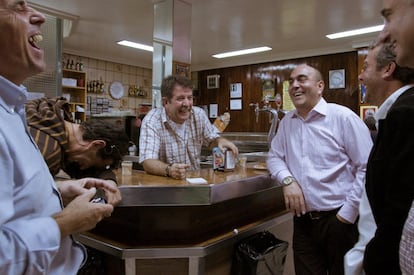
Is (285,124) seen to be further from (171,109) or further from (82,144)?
(82,144)

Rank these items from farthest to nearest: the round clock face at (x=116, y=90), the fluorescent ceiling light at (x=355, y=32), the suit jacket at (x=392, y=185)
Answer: the round clock face at (x=116, y=90) < the fluorescent ceiling light at (x=355, y=32) < the suit jacket at (x=392, y=185)

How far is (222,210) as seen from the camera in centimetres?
192

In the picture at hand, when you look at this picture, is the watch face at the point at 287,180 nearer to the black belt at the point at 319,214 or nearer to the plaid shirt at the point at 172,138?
the black belt at the point at 319,214

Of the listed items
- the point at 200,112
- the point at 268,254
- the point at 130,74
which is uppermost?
the point at 130,74

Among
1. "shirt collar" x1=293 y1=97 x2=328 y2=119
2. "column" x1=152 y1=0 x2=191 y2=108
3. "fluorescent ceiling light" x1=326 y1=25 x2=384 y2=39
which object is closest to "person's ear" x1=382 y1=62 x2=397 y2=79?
"shirt collar" x1=293 y1=97 x2=328 y2=119

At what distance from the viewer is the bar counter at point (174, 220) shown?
155cm

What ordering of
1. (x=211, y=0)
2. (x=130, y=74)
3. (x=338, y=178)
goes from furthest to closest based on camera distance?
(x=130, y=74) < (x=211, y=0) < (x=338, y=178)

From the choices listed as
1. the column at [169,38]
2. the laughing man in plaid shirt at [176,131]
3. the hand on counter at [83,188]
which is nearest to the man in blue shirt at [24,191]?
the hand on counter at [83,188]

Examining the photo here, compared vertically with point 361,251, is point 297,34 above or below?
above

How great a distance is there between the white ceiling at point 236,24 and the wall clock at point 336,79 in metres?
0.43

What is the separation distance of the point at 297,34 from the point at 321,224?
455cm

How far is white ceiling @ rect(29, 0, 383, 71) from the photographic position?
4391mm

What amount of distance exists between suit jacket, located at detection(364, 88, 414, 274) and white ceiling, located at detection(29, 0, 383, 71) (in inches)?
152

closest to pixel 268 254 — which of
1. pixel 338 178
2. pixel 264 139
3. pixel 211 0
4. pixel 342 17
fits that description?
pixel 338 178
